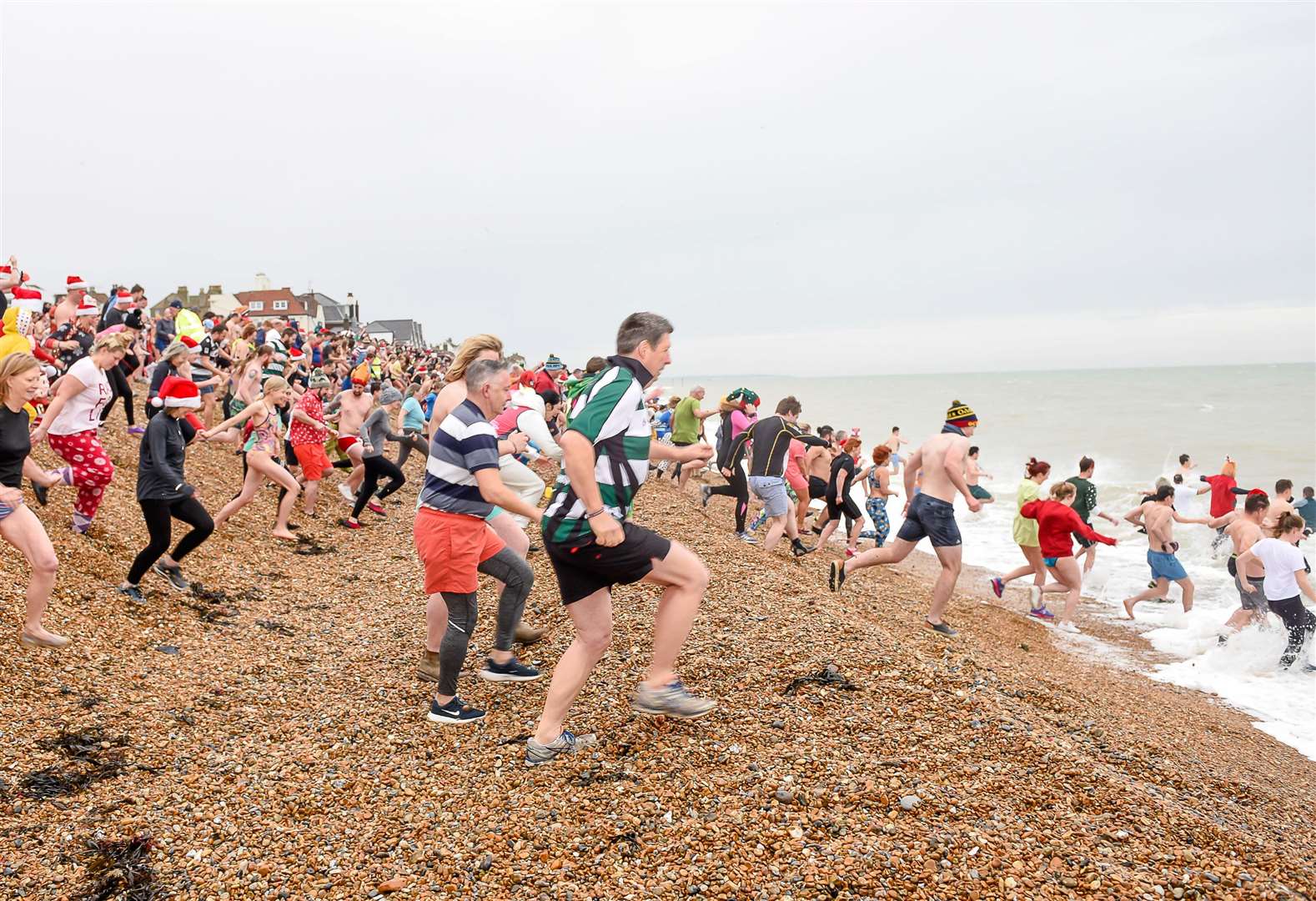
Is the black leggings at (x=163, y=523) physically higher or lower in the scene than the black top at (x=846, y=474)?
lower

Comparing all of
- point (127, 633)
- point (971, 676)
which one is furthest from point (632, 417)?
point (127, 633)

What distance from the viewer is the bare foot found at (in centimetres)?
512

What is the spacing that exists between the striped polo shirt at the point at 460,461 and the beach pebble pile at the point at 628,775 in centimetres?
126

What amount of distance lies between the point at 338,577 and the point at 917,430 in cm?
5068

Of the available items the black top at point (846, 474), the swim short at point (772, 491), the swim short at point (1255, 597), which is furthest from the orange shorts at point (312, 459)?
the swim short at point (1255, 597)

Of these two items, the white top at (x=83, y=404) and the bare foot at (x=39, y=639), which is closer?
the bare foot at (x=39, y=639)

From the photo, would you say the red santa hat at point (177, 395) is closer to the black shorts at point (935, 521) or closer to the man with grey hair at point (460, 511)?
the man with grey hair at point (460, 511)

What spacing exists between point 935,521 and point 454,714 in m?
4.37

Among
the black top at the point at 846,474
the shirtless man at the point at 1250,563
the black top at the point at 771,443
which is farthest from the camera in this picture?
the black top at the point at 846,474

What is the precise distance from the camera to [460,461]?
4.19 meters

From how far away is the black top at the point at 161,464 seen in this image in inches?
240

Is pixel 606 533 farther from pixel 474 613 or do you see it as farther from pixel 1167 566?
pixel 1167 566

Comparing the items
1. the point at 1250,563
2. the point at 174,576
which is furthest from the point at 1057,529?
the point at 174,576

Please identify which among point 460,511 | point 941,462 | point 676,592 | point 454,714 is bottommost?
point 454,714
